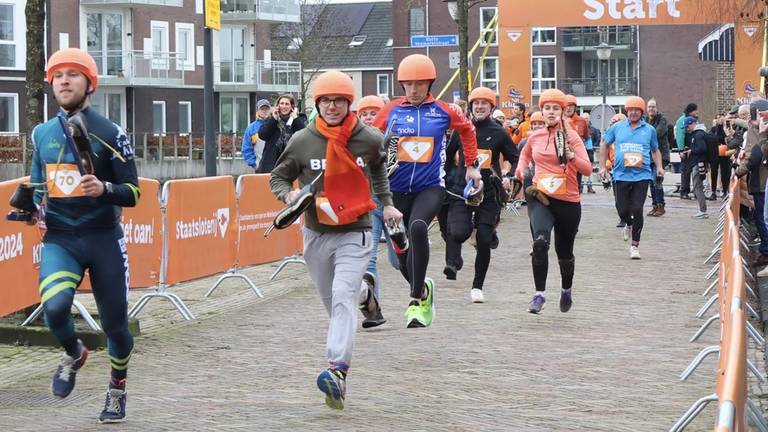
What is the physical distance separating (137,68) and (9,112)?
314 inches

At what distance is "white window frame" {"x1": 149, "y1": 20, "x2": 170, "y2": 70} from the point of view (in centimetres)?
6169

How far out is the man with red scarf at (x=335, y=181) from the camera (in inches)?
Answer: 325

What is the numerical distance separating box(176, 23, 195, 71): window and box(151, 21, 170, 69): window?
0.73 metres

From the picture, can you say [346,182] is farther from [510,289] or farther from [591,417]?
[510,289]

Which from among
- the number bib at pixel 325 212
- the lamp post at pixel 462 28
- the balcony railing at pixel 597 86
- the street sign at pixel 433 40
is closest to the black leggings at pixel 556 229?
the number bib at pixel 325 212

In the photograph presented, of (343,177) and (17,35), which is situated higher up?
(17,35)

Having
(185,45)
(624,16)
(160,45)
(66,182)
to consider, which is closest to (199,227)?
(66,182)

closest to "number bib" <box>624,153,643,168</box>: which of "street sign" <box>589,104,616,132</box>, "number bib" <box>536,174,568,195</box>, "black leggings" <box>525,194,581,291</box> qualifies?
"black leggings" <box>525,194,581,291</box>

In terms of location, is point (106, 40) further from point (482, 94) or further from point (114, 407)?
point (114, 407)

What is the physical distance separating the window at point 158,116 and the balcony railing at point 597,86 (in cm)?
3472

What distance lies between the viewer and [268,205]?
1617 centimetres

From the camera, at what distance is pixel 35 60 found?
12367 millimetres

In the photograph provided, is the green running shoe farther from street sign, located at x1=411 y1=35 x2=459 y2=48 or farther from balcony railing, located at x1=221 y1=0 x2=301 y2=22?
balcony railing, located at x1=221 y1=0 x2=301 y2=22

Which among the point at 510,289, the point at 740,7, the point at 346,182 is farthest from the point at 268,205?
the point at 740,7
